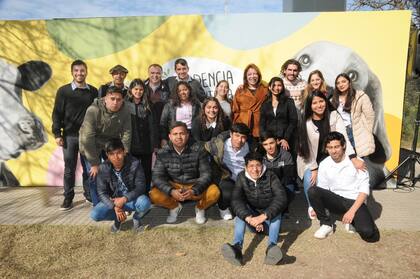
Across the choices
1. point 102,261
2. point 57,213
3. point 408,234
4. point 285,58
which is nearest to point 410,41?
point 285,58

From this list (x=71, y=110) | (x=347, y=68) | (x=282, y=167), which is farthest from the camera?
(x=347, y=68)

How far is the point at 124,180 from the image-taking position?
4.05m

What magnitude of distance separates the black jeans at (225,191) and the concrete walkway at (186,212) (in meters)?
0.25

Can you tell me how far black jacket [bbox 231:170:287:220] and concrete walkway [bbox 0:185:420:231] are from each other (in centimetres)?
63

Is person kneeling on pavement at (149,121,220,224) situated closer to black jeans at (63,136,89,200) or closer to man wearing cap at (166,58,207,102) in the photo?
man wearing cap at (166,58,207,102)

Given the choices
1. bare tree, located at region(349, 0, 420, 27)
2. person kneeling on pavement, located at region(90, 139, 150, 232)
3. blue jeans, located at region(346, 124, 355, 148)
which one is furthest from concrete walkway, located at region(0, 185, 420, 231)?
bare tree, located at region(349, 0, 420, 27)

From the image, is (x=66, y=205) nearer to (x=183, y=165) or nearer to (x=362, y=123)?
(x=183, y=165)

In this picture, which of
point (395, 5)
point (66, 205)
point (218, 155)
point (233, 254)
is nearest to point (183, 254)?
point (233, 254)

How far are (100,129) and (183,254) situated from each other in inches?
75.0

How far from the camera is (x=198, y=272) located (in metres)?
3.22

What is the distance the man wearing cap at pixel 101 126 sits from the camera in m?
4.22

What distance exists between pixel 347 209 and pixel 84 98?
3.68 m

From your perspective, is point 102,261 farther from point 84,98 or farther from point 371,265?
point 371,265

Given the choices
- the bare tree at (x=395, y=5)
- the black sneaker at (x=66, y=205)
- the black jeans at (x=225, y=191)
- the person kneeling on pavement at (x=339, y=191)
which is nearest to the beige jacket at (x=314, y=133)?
the person kneeling on pavement at (x=339, y=191)
